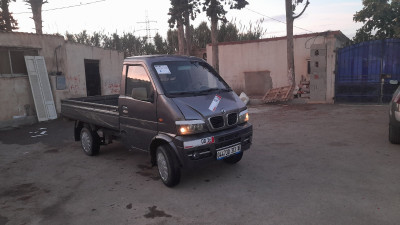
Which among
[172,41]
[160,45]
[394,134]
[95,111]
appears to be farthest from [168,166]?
[160,45]

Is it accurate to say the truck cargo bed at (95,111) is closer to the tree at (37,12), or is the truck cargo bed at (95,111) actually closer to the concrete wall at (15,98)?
the concrete wall at (15,98)

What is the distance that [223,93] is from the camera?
4.94 meters

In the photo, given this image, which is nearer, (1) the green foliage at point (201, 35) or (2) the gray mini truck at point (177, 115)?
(2) the gray mini truck at point (177, 115)

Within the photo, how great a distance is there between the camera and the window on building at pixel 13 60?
1069 cm

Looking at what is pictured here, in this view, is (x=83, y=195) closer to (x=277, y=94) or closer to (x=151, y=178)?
(x=151, y=178)

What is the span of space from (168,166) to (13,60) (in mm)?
9929

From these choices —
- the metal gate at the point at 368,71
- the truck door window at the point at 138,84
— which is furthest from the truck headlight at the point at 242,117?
the metal gate at the point at 368,71

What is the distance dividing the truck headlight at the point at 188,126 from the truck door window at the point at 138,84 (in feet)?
2.59

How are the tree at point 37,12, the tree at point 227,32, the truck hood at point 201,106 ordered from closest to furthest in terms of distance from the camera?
the truck hood at point 201,106, the tree at point 37,12, the tree at point 227,32

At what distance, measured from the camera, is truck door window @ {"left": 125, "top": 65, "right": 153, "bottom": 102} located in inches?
183

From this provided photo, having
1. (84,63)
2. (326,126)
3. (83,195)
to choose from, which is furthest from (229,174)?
(84,63)

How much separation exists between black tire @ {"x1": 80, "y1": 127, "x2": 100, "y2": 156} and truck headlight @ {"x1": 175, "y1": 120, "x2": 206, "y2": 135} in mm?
3149

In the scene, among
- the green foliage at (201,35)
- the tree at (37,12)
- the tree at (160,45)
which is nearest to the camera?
the tree at (37,12)

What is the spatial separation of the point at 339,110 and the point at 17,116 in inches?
490
